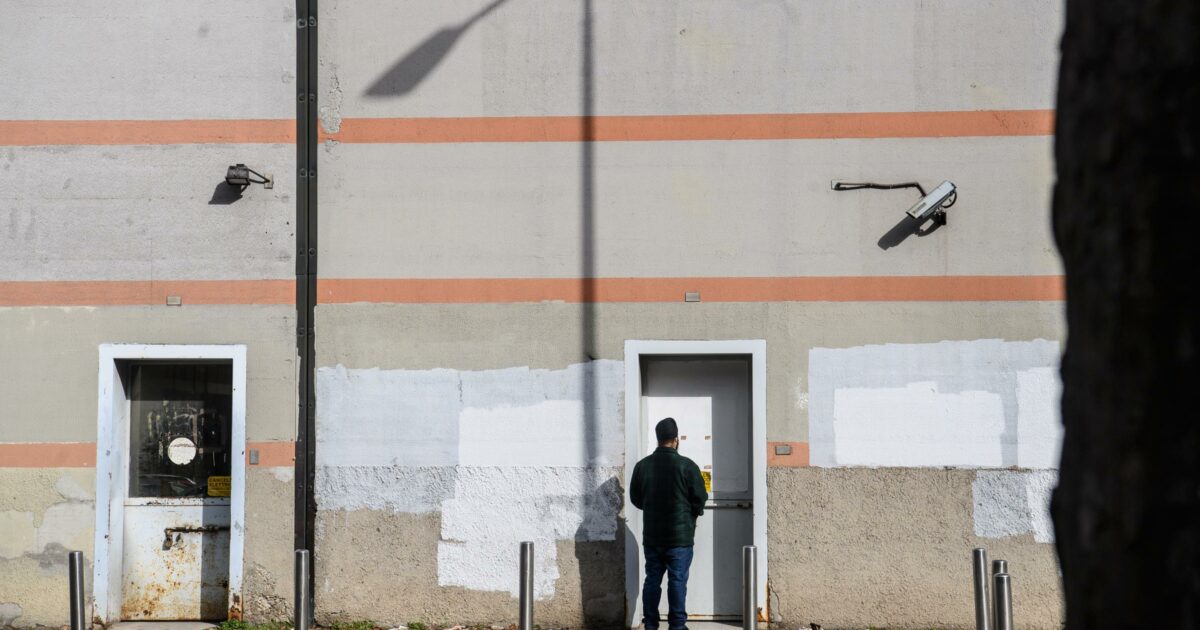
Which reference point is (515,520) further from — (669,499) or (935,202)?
(935,202)

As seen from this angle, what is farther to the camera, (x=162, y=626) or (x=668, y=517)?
(x=162, y=626)

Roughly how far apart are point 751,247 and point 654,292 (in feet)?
2.91

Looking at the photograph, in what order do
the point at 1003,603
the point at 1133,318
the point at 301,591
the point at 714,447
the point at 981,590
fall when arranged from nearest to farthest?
the point at 1133,318, the point at 1003,603, the point at 981,590, the point at 301,591, the point at 714,447

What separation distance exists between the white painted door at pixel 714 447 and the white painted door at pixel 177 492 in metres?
3.73

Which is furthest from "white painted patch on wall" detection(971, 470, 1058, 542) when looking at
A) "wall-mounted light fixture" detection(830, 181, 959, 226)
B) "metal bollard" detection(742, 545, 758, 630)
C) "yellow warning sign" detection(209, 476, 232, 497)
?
"yellow warning sign" detection(209, 476, 232, 497)

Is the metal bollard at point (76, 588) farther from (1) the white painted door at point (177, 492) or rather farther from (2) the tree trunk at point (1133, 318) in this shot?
(2) the tree trunk at point (1133, 318)

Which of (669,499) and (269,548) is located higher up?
(669,499)

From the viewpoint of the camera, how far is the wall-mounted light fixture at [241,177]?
927cm

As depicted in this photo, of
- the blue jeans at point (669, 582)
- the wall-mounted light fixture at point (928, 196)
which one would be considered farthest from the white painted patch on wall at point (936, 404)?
the blue jeans at point (669, 582)

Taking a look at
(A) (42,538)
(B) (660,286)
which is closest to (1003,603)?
(B) (660,286)

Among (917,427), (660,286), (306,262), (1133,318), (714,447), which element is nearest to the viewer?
(1133,318)

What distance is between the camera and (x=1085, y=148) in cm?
213

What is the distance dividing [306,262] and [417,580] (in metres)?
2.83

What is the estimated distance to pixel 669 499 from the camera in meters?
8.62
